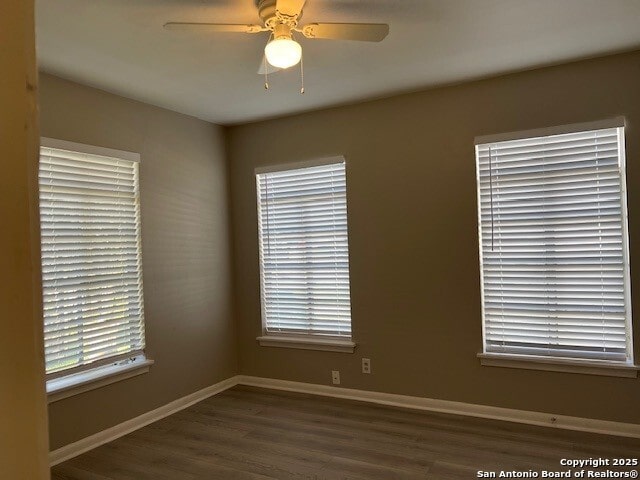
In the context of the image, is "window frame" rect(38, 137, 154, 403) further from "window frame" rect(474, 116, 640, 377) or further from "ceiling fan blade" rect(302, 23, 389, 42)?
"window frame" rect(474, 116, 640, 377)

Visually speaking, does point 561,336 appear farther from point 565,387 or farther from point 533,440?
point 533,440

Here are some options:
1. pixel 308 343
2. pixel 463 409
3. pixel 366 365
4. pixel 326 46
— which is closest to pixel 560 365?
pixel 463 409

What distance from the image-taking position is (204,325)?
4465 mm

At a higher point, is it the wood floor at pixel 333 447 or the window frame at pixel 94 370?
the window frame at pixel 94 370

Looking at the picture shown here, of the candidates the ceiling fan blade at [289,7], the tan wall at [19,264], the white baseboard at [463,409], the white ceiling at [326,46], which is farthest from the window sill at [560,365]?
the tan wall at [19,264]

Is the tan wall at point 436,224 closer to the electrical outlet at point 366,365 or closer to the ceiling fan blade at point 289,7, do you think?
the electrical outlet at point 366,365

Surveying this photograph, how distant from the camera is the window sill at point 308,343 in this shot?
4.23 meters

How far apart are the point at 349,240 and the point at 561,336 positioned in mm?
1782

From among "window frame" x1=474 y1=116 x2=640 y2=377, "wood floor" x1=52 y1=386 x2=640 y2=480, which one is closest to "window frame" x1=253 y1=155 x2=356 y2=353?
"wood floor" x1=52 y1=386 x2=640 y2=480

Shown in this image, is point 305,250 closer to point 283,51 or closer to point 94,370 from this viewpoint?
point 94,370

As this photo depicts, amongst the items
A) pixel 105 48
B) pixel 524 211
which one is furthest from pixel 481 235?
pixel 105 48

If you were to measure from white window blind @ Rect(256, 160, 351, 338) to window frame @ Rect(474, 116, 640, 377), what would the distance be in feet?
3.73

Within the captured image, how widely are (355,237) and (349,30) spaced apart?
7.05 ft

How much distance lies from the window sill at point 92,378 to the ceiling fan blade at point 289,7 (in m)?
2.71
